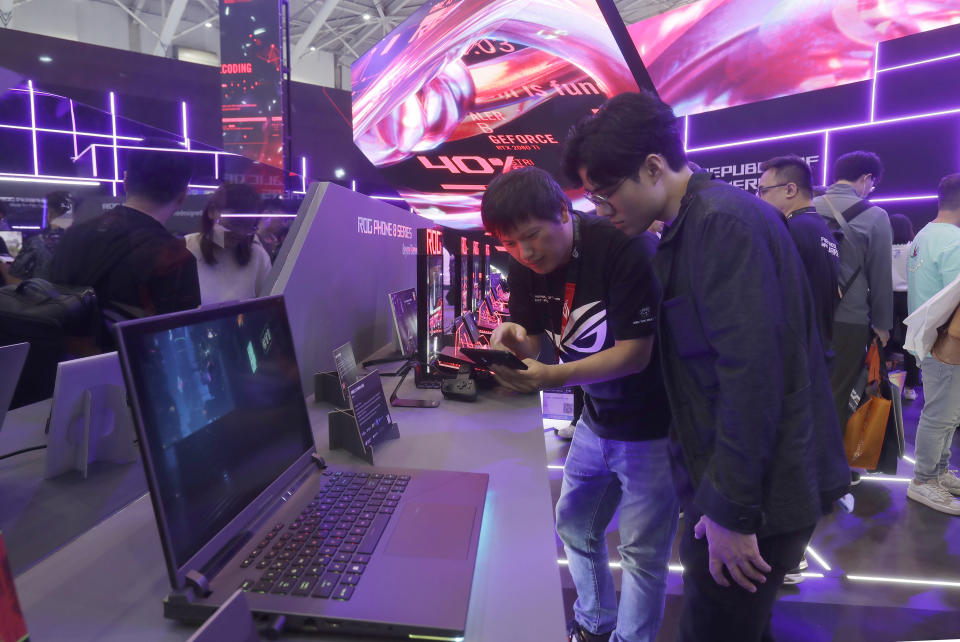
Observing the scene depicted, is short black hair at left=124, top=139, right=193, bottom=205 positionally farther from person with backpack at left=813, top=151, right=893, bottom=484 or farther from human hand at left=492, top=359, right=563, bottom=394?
person with backpack at left=813, top=151, right=893, bottom=484

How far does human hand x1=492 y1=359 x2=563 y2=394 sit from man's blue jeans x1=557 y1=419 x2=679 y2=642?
277 mm

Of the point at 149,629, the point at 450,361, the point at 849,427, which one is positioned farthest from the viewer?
the point at 849,427

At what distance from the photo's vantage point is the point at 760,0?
4.80 meters

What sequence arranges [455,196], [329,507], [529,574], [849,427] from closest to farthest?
[529,574], [329,507], [849,427], [455,196]

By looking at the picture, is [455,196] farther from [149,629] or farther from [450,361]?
[149,629]

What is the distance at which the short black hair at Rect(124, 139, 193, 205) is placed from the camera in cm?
147

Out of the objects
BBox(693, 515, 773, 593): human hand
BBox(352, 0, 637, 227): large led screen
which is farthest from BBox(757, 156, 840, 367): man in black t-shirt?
BBox(352, 0, 637, 227): large led screen

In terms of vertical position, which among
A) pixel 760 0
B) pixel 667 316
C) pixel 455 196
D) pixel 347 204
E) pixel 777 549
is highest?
pixel 760 0

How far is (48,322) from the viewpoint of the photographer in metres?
0.95

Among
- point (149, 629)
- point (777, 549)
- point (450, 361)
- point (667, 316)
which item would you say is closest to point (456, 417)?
point (450, 361)

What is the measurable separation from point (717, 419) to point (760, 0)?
5558 millimetres

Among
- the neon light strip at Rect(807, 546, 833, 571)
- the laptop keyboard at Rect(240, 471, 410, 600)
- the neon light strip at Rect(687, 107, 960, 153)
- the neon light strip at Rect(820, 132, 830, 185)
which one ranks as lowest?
the neon light strip at Rect(807, 546, 833, 571)

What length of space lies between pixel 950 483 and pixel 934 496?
25 centimetres

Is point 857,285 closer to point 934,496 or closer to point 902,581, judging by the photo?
point 934,496
